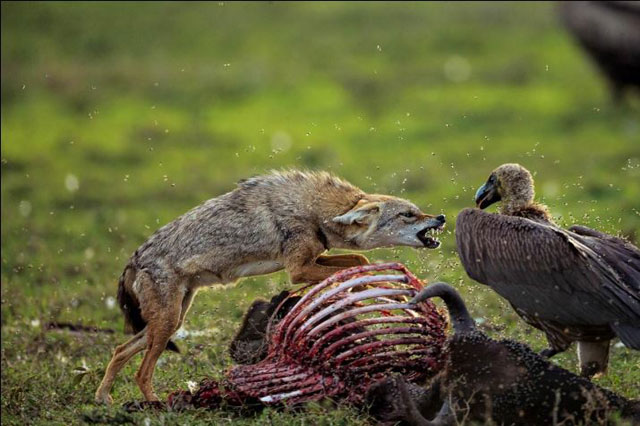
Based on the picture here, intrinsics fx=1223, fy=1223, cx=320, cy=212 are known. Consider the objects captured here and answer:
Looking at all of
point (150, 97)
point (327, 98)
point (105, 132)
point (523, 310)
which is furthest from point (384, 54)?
point (523, 310)

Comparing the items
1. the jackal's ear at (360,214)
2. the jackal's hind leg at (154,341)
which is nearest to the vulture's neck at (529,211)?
the jackal's ear at (360,214)

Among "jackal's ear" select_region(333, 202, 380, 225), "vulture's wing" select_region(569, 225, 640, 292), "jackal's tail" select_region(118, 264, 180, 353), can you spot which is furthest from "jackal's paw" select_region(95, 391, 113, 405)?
"vulture's wing" select_region(569, 225, 640, 292)

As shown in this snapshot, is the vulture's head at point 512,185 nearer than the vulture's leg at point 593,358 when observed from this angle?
No

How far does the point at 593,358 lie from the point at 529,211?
32.6 inches

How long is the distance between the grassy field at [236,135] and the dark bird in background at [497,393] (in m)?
→ 0.35

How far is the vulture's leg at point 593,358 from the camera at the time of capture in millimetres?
6090

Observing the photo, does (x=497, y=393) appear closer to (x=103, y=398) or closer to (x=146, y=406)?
(x=146, y=406)

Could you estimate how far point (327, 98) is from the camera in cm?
1688

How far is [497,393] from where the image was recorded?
5.23 m

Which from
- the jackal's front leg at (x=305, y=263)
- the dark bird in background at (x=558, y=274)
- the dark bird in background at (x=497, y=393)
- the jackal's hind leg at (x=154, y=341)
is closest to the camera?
the dark bird in background at (x=497, y=393)

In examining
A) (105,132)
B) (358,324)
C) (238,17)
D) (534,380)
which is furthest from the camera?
(238,17)

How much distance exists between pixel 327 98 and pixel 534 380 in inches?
470

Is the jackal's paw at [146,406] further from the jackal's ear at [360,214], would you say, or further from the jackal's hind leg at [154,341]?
the jackal's ear at [360,214]

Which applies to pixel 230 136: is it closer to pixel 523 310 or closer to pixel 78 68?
pixel 78 68
